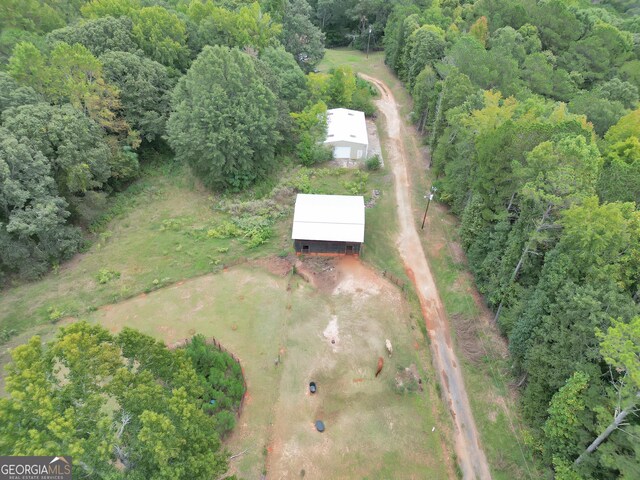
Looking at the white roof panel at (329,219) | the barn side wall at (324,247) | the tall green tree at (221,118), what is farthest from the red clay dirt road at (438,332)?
the tall green tree at (221,118)

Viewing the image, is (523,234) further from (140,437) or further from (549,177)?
(140,437)

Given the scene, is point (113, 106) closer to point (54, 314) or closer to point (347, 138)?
point (54, 314)

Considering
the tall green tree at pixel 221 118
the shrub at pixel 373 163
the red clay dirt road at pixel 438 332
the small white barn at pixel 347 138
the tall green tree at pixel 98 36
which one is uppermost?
the tall green tree at pixel 98 36

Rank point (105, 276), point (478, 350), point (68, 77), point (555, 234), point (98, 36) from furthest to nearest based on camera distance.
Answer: point (98, 36)
point (68, 77)
point (105, 276)
point (478, 350)
point (555, 234)

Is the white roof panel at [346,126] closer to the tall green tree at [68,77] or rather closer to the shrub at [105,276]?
the tall green tree at [68,77]

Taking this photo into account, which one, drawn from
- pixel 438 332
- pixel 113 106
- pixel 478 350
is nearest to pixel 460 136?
pixel 438 332

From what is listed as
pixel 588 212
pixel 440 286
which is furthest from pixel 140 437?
pixel 440 286
